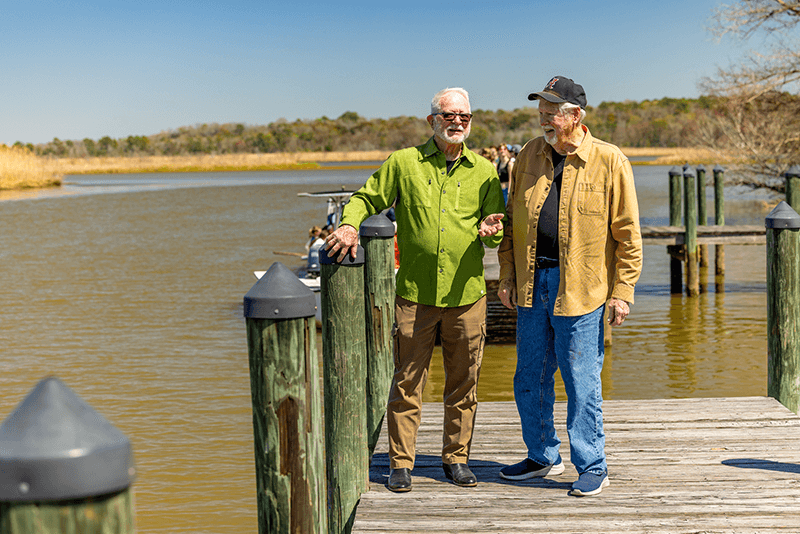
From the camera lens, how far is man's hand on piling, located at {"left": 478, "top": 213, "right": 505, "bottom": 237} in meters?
3.99

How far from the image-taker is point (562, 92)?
3.77m

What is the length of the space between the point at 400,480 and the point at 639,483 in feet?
3.87

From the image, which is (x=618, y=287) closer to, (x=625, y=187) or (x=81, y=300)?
(x=625, y=187)

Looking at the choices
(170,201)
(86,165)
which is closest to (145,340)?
(170,201)

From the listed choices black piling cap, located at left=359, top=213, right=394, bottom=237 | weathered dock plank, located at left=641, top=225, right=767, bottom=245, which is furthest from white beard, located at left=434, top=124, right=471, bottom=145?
weathered dock plank, located at left=641, top=225, right=767, bottom=245

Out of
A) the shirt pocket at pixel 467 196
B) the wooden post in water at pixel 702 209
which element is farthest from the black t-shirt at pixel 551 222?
the wooden post in water at pixel 702 209

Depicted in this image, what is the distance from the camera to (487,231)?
399 centimetres

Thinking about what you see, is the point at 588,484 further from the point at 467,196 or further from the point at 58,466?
the point at 58,466

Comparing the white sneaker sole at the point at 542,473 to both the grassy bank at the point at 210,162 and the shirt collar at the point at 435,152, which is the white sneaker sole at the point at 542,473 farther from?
the grassy bank at the point at 210,162

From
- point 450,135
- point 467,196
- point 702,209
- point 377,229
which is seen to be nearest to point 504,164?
point 702,209

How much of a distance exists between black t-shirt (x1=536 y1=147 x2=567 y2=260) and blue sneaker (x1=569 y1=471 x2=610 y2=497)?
41.9 inches

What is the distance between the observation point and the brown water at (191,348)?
7.18 m

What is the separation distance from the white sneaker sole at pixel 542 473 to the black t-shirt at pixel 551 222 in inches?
43.7

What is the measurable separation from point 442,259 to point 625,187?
3.00 ft
